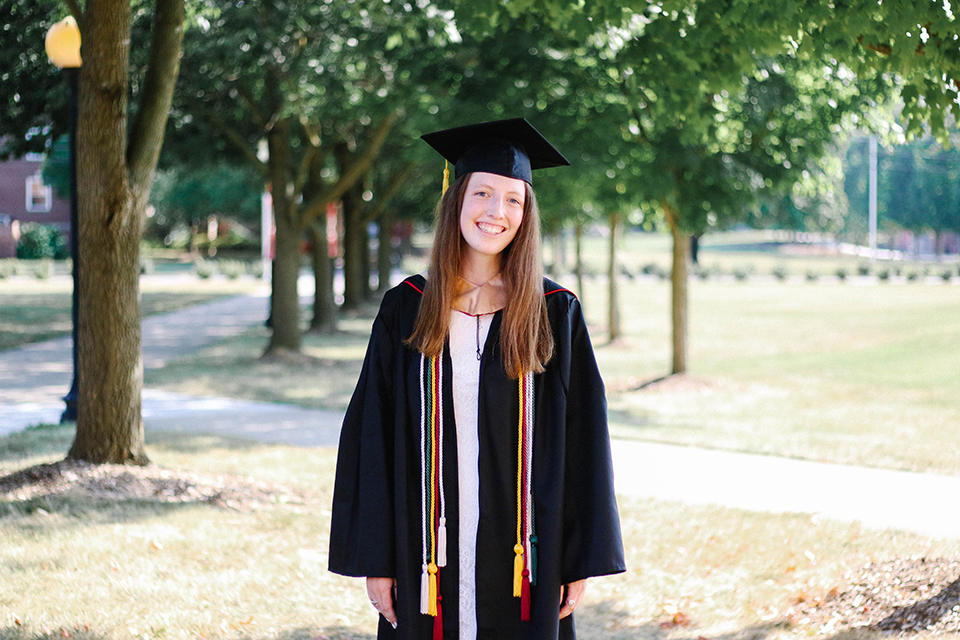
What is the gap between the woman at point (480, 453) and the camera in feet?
8.60

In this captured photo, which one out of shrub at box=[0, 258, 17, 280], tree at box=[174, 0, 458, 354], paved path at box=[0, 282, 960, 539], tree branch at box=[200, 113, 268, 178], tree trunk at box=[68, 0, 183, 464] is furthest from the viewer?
shrub at box=[0, 258, 17, 280]

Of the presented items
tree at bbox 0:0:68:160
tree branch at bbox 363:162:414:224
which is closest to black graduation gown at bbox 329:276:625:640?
tree at bbox 0:0:68:160

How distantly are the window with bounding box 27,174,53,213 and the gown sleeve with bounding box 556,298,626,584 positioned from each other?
52.6 meters

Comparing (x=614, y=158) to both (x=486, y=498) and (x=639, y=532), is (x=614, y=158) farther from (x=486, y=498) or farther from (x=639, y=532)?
(x=486, y=498)

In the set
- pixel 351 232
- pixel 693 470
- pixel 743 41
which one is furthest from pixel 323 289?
pixel 743 41

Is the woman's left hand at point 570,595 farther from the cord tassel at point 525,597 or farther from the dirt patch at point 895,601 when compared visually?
the dirt patch at point 895,601

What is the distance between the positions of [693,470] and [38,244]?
1812 inches

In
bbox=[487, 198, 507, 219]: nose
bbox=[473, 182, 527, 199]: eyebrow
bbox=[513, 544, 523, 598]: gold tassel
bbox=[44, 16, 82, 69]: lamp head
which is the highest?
bbox=[44, 16, 82, 69]: lamp head

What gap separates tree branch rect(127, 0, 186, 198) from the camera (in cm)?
620

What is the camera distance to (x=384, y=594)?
2.69 meters

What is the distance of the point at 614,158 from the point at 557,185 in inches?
38.3

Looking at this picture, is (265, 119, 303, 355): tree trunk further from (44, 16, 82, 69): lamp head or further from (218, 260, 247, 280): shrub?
(218, 260, 247, 280): shrub

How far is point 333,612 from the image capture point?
450 centimetres

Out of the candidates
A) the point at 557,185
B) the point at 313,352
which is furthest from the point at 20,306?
the point at 557,185
